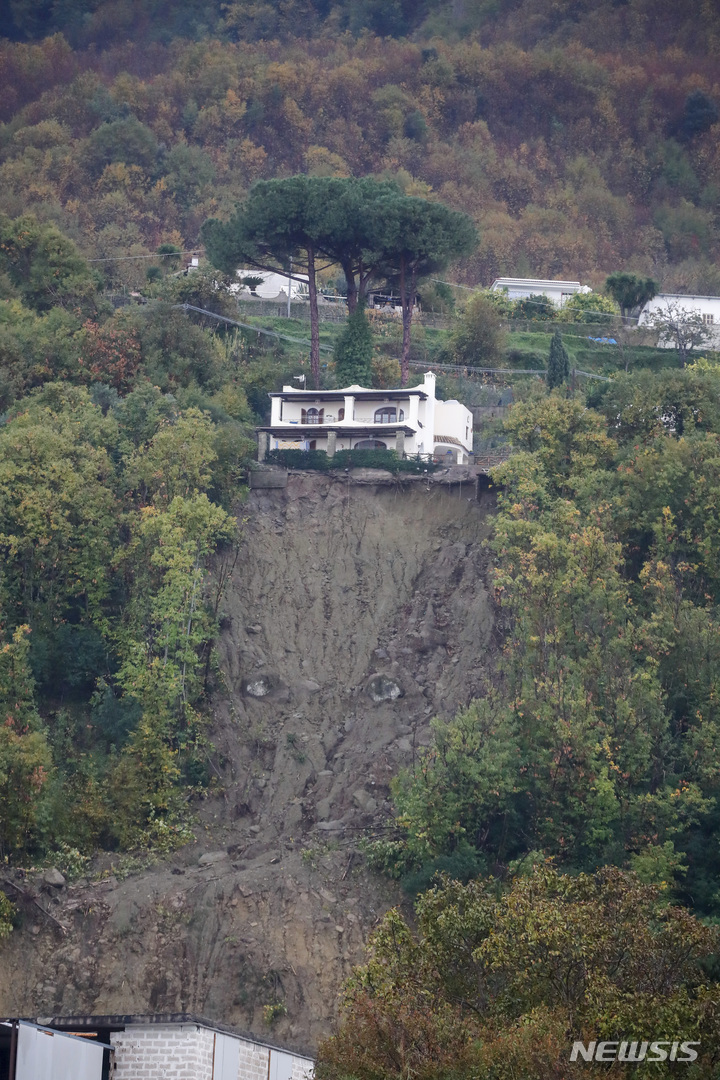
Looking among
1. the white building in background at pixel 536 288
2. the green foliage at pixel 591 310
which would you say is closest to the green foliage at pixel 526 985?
the green foliage at pixel 591 310

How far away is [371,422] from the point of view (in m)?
63.7

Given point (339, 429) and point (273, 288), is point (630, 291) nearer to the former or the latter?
point (273, 288)

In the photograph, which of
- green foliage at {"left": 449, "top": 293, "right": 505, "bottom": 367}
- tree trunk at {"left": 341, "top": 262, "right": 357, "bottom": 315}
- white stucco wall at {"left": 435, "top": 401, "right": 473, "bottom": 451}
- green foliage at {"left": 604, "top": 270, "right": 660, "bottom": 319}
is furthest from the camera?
green foliage at {"left": 604, "top": 270, "right": 660, "bottom": 319}

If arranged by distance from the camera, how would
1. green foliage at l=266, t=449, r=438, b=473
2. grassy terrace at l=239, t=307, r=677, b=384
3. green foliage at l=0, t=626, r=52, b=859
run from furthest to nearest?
1. grassy terrace at l=239, t=307, r=677, b=384
2. green foliage at l=266, t=449, r=438, b=473
3. green foliage at l=0, t=626, r=52, b=859

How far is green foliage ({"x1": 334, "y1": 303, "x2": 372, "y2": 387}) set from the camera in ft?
218

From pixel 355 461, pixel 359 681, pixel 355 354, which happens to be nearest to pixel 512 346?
pixel 355 354

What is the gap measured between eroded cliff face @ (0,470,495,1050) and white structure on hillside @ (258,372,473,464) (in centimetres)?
271

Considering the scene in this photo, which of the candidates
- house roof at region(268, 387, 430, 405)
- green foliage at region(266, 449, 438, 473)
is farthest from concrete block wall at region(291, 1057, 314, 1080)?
house roof at region(268, 387, 430, 405)

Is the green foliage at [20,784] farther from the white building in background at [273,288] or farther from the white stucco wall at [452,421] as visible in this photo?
the white building in background at [273,288]

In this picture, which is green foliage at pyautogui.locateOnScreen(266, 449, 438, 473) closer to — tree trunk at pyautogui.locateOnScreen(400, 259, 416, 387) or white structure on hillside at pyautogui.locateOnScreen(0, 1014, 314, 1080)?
tree trunk at pyautogui.locateOnScreen(400, 259, 416, 387)

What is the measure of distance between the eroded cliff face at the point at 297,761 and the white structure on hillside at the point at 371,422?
2.71 m

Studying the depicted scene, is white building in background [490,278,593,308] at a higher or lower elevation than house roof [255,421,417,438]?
higher

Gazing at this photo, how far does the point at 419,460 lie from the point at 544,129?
73.1 m

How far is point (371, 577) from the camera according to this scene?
5697 cm
